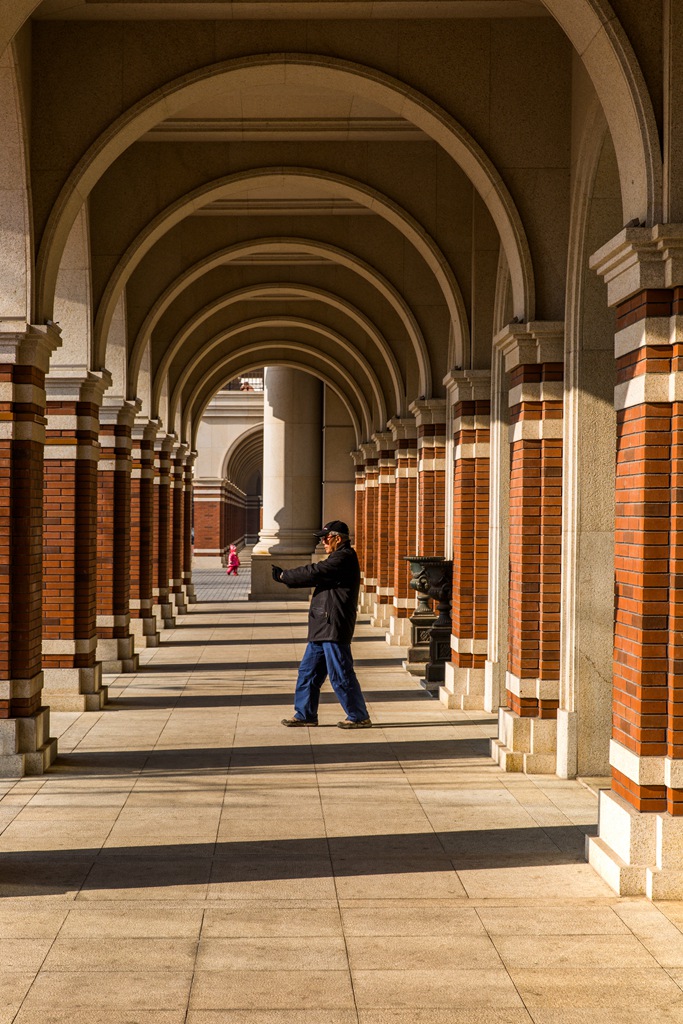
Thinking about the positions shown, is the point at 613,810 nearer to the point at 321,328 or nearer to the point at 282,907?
the point at 282,907

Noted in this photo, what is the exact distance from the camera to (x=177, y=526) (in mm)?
24219

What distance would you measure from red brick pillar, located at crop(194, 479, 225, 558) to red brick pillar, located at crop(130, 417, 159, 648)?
29676mm

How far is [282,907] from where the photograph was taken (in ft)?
17.8

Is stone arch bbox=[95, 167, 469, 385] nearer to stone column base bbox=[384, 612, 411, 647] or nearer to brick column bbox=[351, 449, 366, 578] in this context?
stone column base bbox=[384, 612, 411, 647]

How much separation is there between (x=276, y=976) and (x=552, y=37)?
22.4 feet

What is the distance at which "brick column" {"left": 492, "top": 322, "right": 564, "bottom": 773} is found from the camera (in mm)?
8484

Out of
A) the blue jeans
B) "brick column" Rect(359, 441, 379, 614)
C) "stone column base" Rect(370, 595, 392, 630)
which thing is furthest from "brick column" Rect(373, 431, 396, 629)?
the blue jeans

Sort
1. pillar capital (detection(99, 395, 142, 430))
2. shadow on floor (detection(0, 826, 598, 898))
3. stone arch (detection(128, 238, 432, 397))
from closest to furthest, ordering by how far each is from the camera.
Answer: shadow on floor (detection(0, 826, 598, 898)) → pillar capital (detection(99, 395, 142, 430)) → stone arch (detection(128, 238, 432, 397))

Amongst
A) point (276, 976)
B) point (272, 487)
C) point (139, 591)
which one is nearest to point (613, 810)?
point (276, 976)

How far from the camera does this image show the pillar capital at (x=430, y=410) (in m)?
14.4

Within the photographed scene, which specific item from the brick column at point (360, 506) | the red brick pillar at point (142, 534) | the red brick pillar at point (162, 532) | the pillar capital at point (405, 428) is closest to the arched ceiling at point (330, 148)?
the red brick pillar at point (142, 534)

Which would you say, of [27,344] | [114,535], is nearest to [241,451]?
[114,535]

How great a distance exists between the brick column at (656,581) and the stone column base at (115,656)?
30.2 feet

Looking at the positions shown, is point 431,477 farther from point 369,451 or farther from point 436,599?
point 369,451
